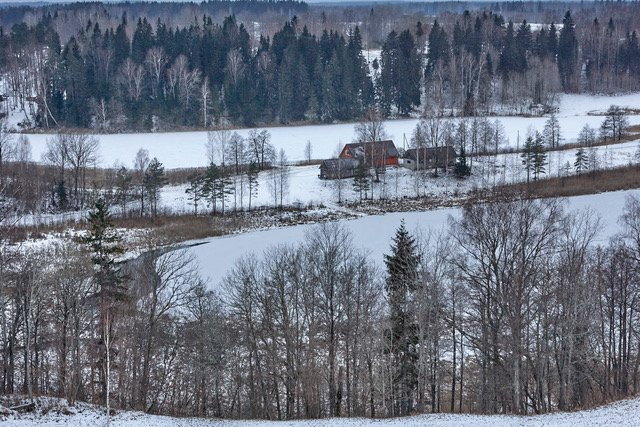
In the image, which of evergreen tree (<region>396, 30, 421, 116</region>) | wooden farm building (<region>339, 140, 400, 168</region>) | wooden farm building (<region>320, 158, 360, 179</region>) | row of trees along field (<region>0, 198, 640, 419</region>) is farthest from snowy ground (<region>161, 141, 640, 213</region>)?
row of trees along field (<region>0, 198, 640, 419</region>)

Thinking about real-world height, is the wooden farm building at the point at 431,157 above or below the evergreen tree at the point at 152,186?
above

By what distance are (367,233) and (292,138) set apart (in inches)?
1092

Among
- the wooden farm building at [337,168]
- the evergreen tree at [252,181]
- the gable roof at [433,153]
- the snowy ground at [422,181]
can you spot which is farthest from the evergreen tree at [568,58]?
the evergreen tree at [252,181]

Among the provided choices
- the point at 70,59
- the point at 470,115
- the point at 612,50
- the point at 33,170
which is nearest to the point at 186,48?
the point at 70,59

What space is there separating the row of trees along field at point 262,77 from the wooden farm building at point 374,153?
18423 millimetres

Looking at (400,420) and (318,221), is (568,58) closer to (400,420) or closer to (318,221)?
(318,221)

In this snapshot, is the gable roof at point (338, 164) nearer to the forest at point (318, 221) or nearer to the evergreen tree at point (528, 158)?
the forest at point (318, 221)

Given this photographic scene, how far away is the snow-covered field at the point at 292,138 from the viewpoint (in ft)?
192

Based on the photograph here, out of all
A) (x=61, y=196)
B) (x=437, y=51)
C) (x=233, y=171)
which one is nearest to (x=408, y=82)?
(x=437, y=51)

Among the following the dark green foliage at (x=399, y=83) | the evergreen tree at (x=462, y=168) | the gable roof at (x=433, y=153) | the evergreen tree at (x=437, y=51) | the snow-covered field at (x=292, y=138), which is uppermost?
the evergreen tree at (x=437, y=51)

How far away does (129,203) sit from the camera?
45.8m

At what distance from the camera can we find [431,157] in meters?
53.3

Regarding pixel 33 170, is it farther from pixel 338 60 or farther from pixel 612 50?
pixel 612 50

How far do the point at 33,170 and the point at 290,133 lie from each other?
25.5 meters
